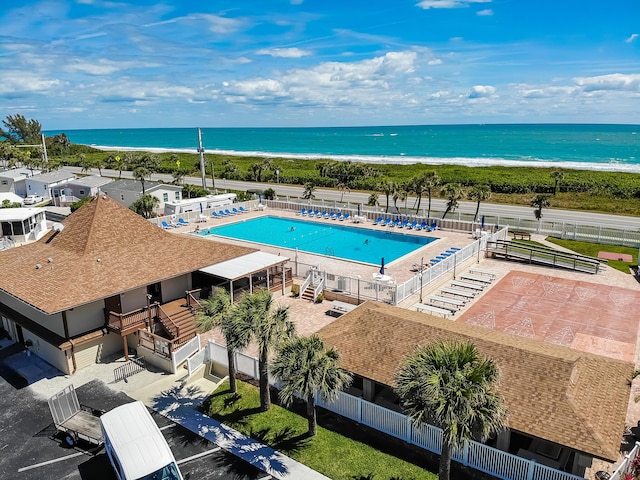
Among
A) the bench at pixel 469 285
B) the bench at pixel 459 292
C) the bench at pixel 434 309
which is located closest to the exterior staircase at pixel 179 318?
the bench at pixel 434 309

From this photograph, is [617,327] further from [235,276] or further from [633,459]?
[235,276]

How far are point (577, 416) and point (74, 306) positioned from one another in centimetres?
1608

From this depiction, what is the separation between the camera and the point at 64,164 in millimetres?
104062

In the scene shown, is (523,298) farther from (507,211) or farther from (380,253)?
(507,211)

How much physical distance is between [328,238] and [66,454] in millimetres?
26451

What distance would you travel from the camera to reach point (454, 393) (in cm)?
948

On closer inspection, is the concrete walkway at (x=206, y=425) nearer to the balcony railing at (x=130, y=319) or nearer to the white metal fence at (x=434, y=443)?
the white metal fence at (x=434, y=443)

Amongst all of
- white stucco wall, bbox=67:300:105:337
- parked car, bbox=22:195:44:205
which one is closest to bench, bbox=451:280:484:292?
white stucco wall, bbox=67:300:105:337

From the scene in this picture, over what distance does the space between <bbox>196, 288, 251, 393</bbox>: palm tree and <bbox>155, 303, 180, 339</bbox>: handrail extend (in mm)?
3989

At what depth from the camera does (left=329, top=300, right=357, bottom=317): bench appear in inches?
859

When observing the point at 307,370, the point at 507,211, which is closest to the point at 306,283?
the point at 307,370

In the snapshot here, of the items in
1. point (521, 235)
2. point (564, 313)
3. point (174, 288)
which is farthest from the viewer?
point (521, 235)

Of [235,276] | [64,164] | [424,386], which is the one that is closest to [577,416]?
[424,386]

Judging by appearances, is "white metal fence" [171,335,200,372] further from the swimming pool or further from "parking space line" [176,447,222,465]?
the swimming pool
